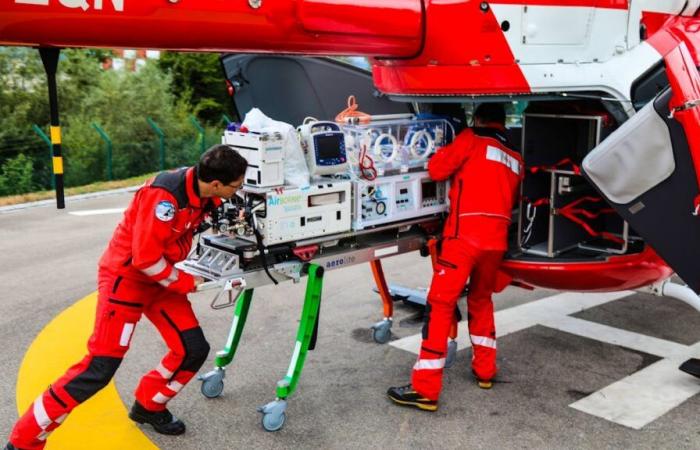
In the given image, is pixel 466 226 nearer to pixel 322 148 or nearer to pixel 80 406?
pixel 322 148

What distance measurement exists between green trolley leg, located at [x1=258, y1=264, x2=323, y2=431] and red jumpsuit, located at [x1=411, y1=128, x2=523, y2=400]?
31.6 inches

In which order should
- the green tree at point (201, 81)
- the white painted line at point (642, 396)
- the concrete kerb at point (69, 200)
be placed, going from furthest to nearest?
the green tree at point (201, 81) < the concrete kerb at point (69, 200) < the white painted line at point (642, 396)

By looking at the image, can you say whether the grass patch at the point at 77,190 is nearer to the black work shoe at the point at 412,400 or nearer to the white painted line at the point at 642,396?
the black work shoe at the point at 412,400

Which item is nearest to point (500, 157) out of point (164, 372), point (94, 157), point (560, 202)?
point (560, 202)

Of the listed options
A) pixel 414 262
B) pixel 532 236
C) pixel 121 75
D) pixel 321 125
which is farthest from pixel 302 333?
pixel 121 75

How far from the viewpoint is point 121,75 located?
18.2 metres

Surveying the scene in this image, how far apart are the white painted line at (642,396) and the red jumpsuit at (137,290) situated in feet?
9.03

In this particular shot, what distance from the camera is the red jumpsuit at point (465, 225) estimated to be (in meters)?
5.16

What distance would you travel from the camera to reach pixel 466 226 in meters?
5.24

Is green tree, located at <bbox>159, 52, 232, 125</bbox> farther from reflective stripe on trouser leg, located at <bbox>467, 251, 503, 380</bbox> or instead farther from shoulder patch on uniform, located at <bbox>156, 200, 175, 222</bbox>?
shoulder patch on uniform, located at <bbox>156, 200, 175, 222</bbox>

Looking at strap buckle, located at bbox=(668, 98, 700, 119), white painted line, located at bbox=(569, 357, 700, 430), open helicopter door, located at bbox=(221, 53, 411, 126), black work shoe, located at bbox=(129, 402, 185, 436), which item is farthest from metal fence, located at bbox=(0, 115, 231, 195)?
strap buckle, located at bbox=(668, 98, 700, 119)

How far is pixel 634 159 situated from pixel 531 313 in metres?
2.82

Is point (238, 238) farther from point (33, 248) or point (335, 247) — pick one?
point (33, 248)

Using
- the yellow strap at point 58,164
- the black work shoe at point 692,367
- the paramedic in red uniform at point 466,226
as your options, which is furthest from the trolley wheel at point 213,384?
the black work shoe at point 692,367
